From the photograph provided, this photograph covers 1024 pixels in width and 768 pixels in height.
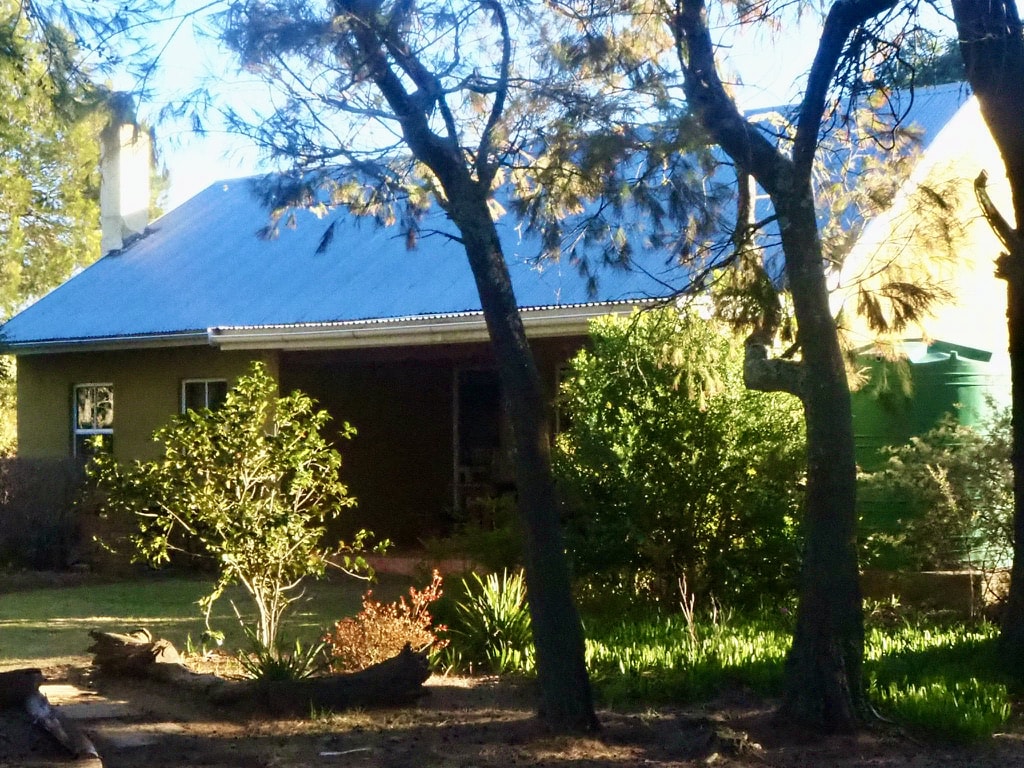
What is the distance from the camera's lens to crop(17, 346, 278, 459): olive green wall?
16344 millimetres

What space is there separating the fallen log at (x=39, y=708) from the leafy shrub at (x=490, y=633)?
276 centimetres

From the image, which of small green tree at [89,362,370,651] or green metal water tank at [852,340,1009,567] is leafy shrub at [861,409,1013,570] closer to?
green metal water tank at [852,340,1009,567]

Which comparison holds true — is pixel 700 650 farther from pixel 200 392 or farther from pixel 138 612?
pixel 200 392

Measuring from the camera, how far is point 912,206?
8.26m

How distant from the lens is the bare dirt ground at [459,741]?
6574 millimetres

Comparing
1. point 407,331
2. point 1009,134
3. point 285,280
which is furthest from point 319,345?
point 1009,134

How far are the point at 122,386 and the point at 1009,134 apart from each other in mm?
12668

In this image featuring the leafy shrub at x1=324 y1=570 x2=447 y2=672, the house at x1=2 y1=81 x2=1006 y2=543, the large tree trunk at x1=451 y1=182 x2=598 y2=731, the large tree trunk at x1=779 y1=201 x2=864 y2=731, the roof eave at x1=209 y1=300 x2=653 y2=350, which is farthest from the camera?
the house at x1=2 y1=81 x2=1006 y2=543

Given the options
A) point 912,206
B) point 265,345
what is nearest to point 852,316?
point 912,206

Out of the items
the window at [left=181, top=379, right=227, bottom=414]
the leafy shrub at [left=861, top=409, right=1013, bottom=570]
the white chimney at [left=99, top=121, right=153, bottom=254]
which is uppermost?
the white chimney at [left=99, top=121, right=153, bottom=254]

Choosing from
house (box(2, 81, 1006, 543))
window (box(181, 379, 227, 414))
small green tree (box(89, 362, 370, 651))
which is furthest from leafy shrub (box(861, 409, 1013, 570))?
window (box(181, 379, 227, 414))

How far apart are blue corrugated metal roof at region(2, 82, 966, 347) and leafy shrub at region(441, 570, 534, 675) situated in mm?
3510

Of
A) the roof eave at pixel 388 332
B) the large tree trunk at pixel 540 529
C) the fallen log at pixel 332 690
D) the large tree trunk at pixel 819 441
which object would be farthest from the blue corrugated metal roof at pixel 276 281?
the fallen log at pixel 332 690

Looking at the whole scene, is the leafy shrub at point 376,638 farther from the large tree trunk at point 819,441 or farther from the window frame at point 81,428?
the window frame at point 81,428
